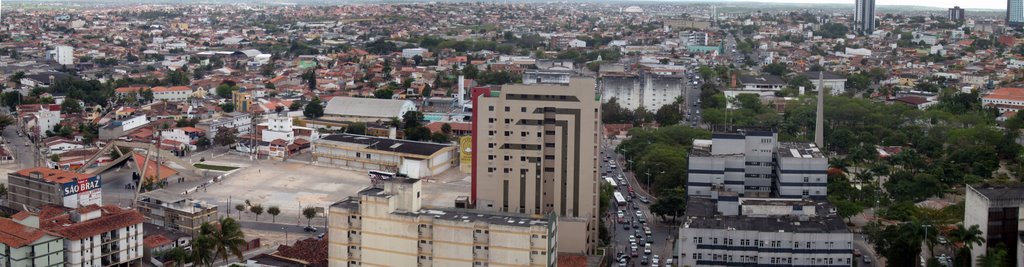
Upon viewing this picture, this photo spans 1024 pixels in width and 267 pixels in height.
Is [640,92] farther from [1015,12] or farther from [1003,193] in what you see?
[1015,12]

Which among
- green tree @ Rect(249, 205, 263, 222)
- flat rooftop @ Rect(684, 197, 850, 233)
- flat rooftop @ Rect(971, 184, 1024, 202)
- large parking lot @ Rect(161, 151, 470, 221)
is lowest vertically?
large parking lot @ Rect(161, 151, 470, 221)

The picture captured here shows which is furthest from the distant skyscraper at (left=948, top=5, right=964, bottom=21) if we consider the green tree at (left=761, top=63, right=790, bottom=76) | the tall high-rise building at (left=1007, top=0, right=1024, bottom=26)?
the green tree at (left=761, top=63, right=790, bottom=76)

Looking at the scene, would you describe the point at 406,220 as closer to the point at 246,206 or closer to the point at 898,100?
the point at 246,206

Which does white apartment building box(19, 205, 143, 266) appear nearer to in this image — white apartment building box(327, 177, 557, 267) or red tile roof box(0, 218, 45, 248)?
red tile roof box(0, 218, 45, 248)

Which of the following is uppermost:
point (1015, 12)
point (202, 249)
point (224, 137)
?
point (1015, 12)

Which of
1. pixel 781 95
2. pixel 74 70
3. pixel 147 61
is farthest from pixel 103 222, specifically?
pixel 147 61

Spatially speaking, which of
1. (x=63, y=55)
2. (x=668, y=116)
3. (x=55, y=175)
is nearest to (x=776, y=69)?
(x=668, y=116)
